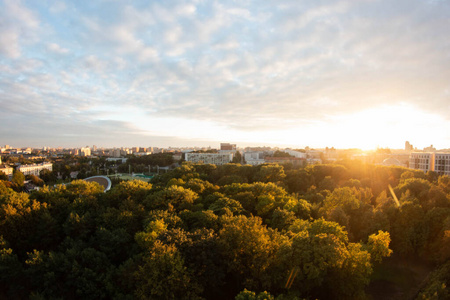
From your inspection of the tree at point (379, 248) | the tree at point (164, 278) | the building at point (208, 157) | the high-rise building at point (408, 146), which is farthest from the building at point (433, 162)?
the high-rise building at point (408, 146)

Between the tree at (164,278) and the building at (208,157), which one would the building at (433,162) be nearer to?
the building at (208,157)

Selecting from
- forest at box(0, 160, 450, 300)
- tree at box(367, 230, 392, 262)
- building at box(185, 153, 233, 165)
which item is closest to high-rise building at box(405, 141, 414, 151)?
building at box(185, 153, 233, 165)

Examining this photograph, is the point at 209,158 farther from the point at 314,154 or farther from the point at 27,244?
the point at 27,244

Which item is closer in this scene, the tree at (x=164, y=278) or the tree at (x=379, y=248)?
the tree at (x=164, y=278)

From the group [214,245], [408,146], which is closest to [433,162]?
[214,245]

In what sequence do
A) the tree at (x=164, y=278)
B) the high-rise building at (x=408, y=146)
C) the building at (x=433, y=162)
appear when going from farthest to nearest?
the high-rise building at (x=408, y=146), the building at (x=433, y=162), the tree at (x=164, y=278)

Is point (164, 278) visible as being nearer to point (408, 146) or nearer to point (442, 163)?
point (442, 163)

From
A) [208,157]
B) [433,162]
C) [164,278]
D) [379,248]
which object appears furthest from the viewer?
[208,157]
